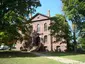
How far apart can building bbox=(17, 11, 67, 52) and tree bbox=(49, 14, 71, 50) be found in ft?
13.8

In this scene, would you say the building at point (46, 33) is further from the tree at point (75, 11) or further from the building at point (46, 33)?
the tree at point (75, 11)

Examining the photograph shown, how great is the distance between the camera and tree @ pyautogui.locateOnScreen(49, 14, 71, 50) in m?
45.6

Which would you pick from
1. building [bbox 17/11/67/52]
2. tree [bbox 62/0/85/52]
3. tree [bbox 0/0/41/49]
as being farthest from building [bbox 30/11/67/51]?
tree [bbox 0/0/41/49]

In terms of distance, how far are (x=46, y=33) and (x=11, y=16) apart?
817 inches

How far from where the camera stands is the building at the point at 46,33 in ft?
171

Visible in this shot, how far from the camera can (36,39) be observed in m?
56.1

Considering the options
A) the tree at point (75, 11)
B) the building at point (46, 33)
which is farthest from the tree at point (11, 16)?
the building at point (46, 33)

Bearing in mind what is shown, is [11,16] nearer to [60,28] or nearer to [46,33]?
[60,28]

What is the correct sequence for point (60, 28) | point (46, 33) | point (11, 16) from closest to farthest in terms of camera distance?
point (11, 16), point (60, 28), point (46, 33)

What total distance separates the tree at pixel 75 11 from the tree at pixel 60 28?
1.42m

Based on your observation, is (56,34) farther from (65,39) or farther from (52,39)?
(52,39)

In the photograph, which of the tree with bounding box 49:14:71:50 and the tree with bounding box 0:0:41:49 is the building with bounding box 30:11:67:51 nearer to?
the tree with bounding box 49:14:71:50

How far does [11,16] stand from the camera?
113 feet

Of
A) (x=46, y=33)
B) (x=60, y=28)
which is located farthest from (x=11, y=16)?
(x=46, y=33)
